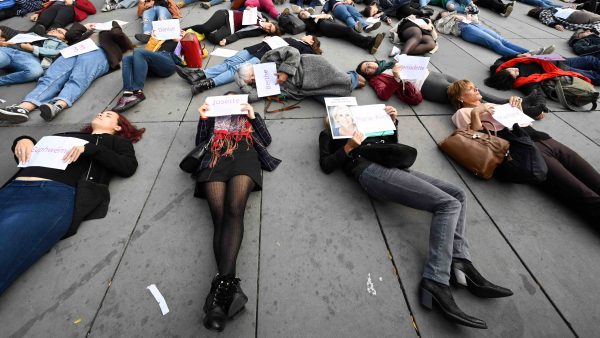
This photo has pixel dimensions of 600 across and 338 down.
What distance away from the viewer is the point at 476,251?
212 centimetres

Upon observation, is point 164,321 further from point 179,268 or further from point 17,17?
point 17,17

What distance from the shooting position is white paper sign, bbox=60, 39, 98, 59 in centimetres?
383

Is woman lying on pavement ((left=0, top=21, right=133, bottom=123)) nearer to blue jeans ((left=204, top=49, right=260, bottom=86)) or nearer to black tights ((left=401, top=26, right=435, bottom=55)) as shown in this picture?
blue jeans ((left=204, top=49, right=260, bottom=86))

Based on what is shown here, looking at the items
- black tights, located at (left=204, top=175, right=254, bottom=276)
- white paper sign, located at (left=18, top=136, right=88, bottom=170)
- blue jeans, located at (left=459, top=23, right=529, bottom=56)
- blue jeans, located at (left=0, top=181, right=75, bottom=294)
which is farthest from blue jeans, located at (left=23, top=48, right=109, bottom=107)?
blue jeans, located at (left=459, top=23, right=529, bottom=56)

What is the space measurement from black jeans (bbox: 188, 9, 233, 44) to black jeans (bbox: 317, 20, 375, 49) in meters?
1.98

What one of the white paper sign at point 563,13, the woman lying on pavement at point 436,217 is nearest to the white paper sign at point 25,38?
the woman lying on pavement at point 436,217

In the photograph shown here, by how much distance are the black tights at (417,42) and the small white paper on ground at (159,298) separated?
529 cm

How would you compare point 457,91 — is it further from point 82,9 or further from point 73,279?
point 82,9

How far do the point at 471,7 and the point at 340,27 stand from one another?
4.10 meters

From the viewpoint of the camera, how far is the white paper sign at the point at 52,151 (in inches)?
84.3

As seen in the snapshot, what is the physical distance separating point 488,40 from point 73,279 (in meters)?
7.52

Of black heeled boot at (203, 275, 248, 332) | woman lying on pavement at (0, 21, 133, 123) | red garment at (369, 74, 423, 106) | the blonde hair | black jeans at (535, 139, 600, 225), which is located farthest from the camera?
red garment at (369, 74, 423, 106)

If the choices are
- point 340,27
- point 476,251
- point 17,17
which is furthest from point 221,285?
point 17,17

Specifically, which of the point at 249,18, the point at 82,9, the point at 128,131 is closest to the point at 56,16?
the point at 82,9
